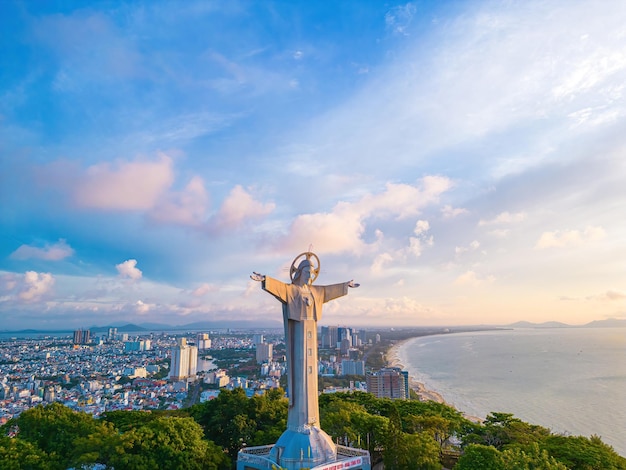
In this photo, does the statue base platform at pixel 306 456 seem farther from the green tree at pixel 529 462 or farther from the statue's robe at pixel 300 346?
the green tree at pixel 529 462

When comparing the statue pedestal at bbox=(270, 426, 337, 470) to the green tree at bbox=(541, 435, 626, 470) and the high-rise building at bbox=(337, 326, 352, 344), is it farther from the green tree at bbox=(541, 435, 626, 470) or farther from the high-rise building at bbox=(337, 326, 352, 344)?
the high-rise building at bbox=(337, 326, 352, 344)

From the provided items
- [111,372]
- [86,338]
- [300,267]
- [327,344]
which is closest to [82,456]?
[300,267]

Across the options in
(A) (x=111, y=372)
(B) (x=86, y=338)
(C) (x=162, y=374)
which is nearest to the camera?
(A) (x=111, y=372)

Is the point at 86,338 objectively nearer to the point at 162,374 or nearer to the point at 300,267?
the point at 162,374

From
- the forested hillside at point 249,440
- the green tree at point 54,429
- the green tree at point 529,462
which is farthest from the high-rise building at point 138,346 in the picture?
the green tree at point 529,462

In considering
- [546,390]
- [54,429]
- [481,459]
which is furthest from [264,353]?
[481,459]
